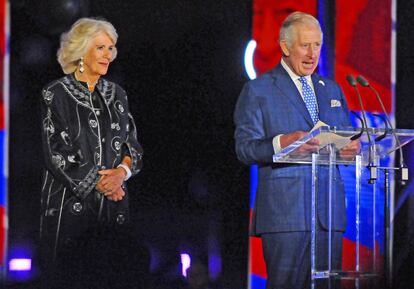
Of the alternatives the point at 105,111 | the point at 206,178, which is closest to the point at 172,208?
the point at 206,178

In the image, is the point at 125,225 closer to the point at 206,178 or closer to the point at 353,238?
the point at 206,178

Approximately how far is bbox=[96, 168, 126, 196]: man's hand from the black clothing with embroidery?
0.03 metres

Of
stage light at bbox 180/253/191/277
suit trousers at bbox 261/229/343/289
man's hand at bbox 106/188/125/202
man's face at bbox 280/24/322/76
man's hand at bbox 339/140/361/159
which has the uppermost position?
man's face at bbox 280/24/322/76

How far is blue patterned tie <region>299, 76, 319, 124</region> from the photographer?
13.9 feet

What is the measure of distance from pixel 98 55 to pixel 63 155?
24.9 inches

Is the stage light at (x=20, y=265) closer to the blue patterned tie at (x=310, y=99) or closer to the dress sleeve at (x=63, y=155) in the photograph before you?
the dress sleeve at (x=63, y=155)

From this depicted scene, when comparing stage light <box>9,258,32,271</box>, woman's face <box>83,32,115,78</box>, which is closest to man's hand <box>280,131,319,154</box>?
woman's face <box>83,32,115,78</box>

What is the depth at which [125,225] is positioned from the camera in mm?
4973

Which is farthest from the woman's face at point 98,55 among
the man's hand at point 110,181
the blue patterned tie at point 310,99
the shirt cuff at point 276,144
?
the shirt cuff at point 276,144

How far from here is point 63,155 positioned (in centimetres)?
478

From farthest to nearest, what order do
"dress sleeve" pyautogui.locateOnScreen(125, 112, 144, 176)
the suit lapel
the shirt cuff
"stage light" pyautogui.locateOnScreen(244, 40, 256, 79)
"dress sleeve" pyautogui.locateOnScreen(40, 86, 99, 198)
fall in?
"stage light" pyautogui.locateOnScreen(244, 40, 256, 79) < "dress sleeve" pyautogui.locateOnScreen(125, 112, 144, 176) < "dress sleeve" pyautogui.locateOnScreen(40, 86, 99, 198) < the suit lapel < the shirt cuff

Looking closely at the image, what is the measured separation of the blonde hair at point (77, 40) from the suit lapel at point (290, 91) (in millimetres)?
1242

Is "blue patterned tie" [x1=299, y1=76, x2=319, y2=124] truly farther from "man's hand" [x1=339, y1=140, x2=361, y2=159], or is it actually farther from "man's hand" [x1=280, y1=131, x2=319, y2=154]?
"man's hand" [x1=339, y1=140, x2=361, y2=159]

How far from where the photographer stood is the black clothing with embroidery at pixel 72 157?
4762 millimetres
